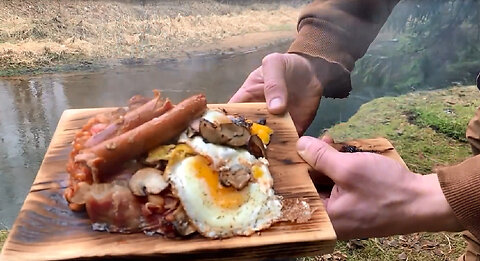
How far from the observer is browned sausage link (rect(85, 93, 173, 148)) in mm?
1814

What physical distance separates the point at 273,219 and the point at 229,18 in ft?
17.3

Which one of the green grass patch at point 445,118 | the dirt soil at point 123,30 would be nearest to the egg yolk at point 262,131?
the green grass patch at point 445,118

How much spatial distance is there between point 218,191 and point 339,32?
154 centimetres

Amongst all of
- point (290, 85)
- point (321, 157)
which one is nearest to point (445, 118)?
point (290, 85)

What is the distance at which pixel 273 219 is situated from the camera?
1.64 meters

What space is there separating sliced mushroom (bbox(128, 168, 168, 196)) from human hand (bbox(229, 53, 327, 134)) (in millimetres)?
819

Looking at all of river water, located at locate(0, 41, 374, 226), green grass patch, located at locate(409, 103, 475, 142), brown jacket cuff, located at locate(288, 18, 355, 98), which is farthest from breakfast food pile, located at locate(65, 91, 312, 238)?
green grass patch, located at locate(409, 103, 475, 142)

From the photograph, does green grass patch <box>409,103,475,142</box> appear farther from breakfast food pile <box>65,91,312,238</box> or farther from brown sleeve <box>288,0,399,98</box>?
breakfast food pile <box>65,91,312,238</box>

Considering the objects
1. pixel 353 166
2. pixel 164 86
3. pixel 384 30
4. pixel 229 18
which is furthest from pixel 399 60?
pixel 353 166

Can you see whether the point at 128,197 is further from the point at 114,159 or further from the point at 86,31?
the point at 86,31

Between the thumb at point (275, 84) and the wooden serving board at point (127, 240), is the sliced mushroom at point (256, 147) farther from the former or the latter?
the thumb at point (275, 84)

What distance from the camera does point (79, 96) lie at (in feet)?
14.9

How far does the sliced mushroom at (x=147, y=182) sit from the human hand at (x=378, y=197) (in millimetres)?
575

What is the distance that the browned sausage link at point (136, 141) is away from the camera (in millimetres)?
1688
